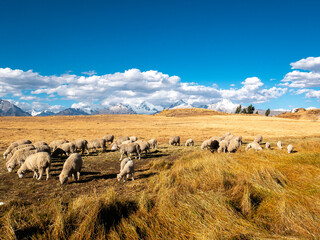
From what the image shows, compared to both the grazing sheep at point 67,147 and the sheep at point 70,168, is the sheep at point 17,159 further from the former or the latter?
the sheep at point 70,168

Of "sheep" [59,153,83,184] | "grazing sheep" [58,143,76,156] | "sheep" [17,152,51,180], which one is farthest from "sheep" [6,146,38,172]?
"sheep" [59,153,83,184]

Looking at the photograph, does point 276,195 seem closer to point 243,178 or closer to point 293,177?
point 243,178

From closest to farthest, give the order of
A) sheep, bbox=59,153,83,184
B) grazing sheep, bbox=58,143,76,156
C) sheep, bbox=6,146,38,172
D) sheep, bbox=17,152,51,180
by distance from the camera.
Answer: sheep, bbox=59,153,83,184, sheep, bbox=17,152,51,180, sheep, bbox=6,146,38,172, grazing sheep, bbox=58,143,76,156

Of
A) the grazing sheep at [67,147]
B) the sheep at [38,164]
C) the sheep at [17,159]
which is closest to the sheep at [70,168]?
the sheep at [38,164]

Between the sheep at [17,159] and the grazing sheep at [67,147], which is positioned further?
the grazing sheep at [67,147]

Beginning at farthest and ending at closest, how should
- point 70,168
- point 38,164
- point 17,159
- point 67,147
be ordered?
point 67,147 → point 17,159 → point 38,164 → point 70,168

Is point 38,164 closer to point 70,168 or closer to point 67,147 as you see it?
point 70,168

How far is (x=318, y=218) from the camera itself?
12.0 ft

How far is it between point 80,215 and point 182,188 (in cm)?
317

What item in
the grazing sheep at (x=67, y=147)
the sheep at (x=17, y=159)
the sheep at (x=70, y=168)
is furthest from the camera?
the grazing sheep at (x=67, y=147)

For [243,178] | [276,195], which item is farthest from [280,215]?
[243,178]

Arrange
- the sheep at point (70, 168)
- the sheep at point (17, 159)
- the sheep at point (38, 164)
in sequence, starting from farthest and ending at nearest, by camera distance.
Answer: the sheep at point (17, 159) → the sheep at point (38, 164) → the sheep at point (70, 168)

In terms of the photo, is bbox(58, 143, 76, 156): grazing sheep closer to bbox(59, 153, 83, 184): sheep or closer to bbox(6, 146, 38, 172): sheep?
bbox(6, 146, 38, 172): sheep

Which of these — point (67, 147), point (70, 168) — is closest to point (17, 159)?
point (67, 147)
